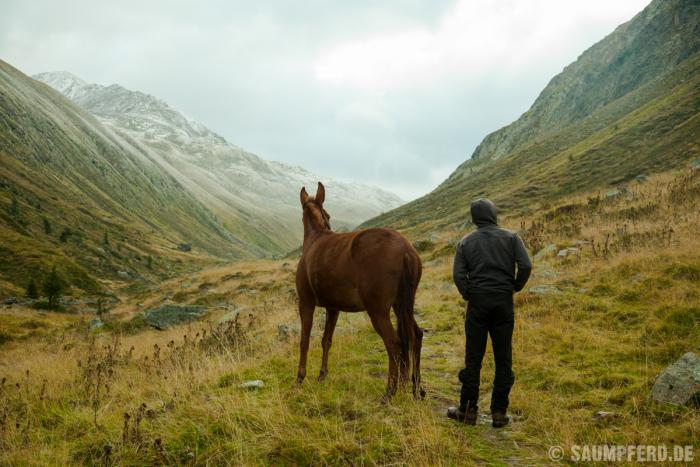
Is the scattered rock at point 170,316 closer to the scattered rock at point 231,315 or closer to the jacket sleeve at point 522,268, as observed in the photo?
the scattered rock at point 231,315

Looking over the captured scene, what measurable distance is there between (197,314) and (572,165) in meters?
41.5

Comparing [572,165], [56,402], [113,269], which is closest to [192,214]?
[113,269]

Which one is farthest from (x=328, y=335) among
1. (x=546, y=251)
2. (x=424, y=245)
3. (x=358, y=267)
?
(x=424, y=245)

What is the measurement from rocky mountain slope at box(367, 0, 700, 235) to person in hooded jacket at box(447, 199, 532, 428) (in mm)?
29194

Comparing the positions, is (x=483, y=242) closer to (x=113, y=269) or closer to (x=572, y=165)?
(x=572, y=165)

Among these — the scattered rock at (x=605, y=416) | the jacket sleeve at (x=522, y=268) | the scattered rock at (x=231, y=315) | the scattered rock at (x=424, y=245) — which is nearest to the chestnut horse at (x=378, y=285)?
the jacket sleeve at (x=522, y=268)

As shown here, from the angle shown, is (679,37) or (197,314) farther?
(679,37)

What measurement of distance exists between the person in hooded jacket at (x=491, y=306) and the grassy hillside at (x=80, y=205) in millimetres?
48269

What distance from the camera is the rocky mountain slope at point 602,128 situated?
119ft

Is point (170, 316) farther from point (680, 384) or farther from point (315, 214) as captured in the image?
point (680, 384)

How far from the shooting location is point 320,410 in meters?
5.15

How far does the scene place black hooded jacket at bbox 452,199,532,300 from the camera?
18.0 ft

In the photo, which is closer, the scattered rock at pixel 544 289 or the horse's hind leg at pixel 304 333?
the horse's hind leg at pixel 304 333

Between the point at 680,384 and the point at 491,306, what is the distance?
2328mm
